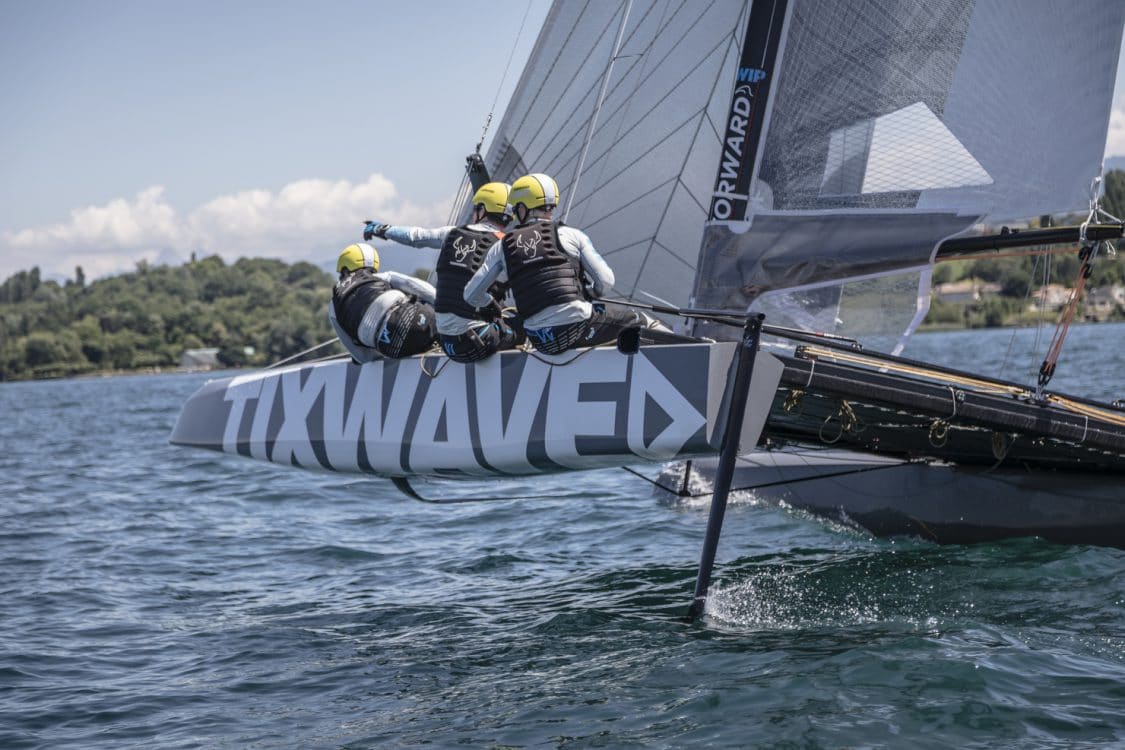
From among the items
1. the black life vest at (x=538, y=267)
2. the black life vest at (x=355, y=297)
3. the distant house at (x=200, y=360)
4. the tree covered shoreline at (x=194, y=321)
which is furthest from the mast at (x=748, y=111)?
the distant house at (x=200, y=360)

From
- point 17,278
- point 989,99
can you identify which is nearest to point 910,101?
point 989,99

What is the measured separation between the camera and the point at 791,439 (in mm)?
6809

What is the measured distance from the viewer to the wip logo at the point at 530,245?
5.35m

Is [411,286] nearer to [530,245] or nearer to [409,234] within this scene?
[409,234]

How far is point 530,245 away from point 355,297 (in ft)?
5.68

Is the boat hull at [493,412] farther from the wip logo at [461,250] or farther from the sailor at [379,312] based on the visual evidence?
the wip logo at [461,250]

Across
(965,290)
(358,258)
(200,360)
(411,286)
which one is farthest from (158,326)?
(411,286)

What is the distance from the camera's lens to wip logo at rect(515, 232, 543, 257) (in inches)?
211

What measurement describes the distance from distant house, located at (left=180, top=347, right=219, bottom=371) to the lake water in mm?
70457

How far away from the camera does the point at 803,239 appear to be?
644cm

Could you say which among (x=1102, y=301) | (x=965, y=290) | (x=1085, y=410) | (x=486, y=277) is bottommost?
(x=1085, y=410)

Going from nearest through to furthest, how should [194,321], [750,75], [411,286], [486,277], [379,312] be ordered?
[486,277] < [750,75] < [379,312] < [411,286] < [194,321]

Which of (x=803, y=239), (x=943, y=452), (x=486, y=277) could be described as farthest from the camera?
(x=943, y=452)

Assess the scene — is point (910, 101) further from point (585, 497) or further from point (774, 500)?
point (585, 497)
